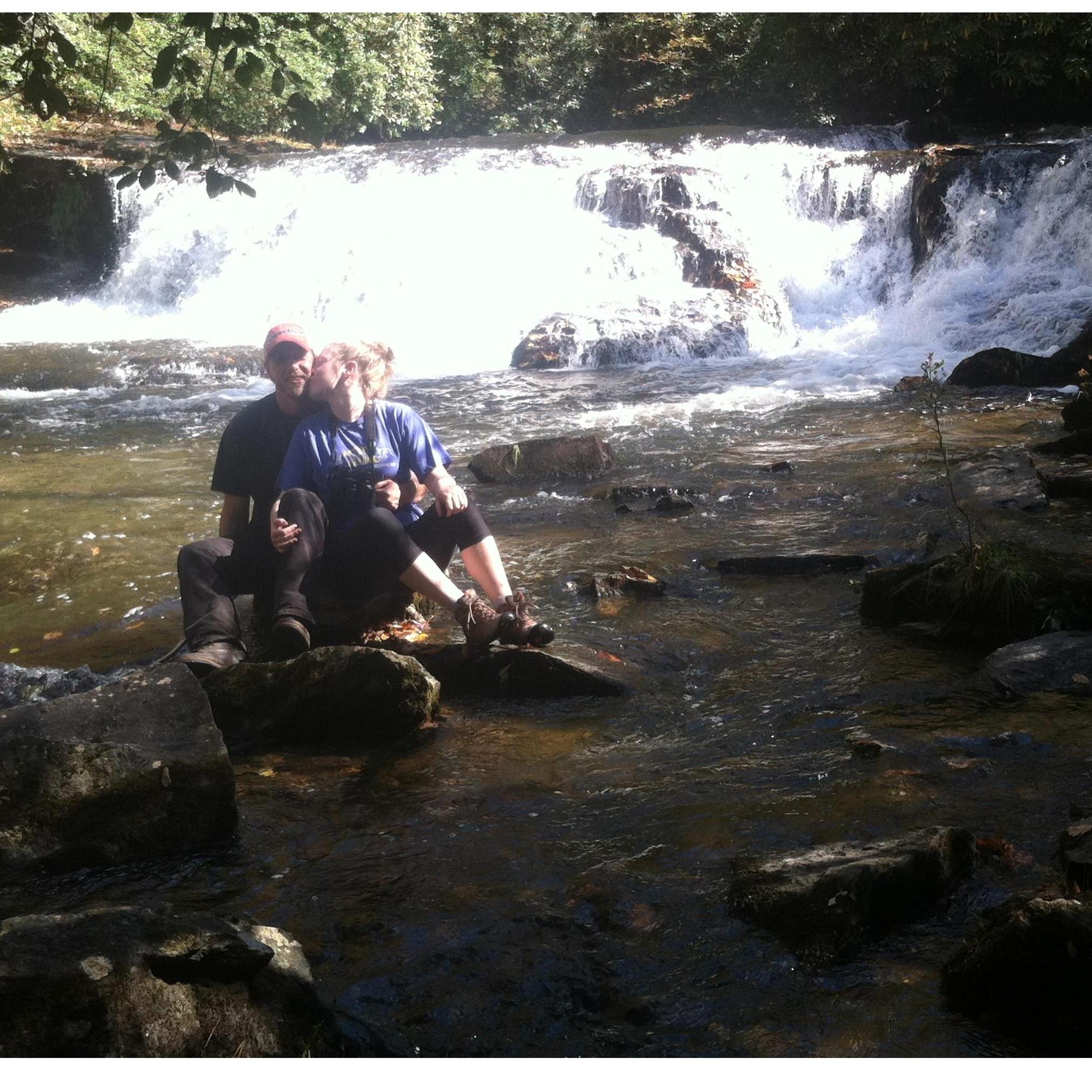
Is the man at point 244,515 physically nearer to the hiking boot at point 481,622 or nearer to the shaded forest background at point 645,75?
the hiking boot at point 481,622

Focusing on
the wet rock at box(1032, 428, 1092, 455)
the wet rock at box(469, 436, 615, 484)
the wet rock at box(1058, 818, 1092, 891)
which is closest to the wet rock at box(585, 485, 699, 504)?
the wet rock at box(469, 436, 615, 484)

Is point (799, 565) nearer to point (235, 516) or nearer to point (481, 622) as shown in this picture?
point (481, 622)

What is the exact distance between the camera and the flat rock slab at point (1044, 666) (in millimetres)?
3633

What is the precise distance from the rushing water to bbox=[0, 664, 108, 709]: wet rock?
352 mm

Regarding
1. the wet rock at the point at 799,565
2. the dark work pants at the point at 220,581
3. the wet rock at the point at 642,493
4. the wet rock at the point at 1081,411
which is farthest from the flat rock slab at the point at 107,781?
the wet rock at the point at 1081,411

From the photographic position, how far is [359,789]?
3.35 meters

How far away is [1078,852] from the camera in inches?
96.7

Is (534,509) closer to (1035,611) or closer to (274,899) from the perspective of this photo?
(1035,611)

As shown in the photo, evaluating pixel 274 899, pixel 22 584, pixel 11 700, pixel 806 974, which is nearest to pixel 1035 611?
pixel 806 974

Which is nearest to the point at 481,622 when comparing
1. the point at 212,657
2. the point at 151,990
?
the point at 212,657

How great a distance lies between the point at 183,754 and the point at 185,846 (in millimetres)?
239

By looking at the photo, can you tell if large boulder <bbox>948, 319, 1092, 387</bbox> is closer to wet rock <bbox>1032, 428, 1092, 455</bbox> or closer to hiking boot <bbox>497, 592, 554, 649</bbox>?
wet rock <bbox>1032, 428, 1092, 455</bbox>

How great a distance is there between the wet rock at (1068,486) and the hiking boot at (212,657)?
13.9 ft

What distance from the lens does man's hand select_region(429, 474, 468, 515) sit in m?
4.31
